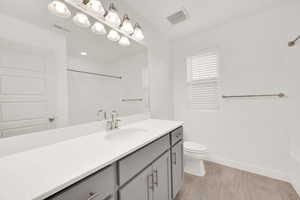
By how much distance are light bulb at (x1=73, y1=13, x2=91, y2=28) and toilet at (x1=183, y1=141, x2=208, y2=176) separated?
1953 millimetres

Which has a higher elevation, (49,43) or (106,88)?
(49,43)

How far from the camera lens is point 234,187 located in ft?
5.07

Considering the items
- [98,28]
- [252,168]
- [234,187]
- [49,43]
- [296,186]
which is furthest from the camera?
[252,168]

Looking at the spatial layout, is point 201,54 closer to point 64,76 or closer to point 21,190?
point 64,76

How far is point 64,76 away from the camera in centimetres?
102

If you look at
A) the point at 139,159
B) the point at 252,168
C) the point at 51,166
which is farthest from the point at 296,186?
the point at 51,166

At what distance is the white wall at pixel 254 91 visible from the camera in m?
1.62

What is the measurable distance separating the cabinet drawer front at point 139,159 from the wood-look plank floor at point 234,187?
0.83m

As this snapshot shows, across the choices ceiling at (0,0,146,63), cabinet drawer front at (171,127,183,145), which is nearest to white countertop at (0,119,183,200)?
cabinet drawer front at (171,127,183,145)

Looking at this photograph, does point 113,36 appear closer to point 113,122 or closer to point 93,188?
point 113,122

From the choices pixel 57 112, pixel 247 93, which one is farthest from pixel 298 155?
pixel 57 112

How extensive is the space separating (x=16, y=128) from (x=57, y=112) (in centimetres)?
24

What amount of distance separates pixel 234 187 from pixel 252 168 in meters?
0.55

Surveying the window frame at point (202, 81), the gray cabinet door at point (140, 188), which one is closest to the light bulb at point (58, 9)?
the gray cabinet door at point (140, 188)
